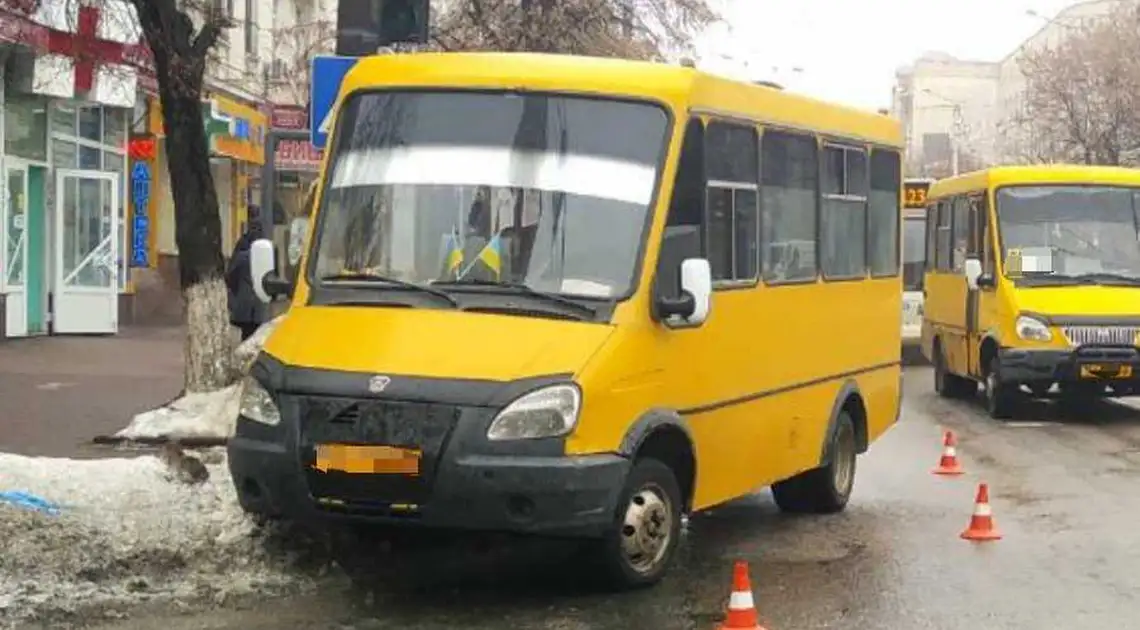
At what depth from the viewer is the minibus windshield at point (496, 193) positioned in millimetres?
8289

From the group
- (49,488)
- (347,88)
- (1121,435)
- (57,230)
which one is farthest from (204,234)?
(57,230)

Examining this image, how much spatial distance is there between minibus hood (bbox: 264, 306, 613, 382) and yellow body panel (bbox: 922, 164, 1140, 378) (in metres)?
11.0

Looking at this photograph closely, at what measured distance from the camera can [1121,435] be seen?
16969 mm

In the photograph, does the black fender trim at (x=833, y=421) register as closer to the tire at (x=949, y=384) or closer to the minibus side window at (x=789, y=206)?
the minibus side window at (x=789, y=206)

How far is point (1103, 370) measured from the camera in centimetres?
1762

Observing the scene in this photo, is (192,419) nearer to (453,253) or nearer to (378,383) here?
(453,253)

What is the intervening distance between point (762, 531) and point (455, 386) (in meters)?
3.83

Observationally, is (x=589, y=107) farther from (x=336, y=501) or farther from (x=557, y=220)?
(x=336, y=501)

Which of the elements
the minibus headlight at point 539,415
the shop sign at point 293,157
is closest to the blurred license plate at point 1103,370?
the minibus headlight at point 539,415

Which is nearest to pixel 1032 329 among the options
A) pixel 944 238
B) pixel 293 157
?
pixel 944 238

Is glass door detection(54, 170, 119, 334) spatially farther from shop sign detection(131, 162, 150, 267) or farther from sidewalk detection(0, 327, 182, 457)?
shop sign detection(131, 162, 150, 267)

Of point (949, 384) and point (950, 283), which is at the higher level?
point (950, 283)

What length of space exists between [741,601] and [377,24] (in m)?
6.18

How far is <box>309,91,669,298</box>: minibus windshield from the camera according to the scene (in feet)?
27.2
